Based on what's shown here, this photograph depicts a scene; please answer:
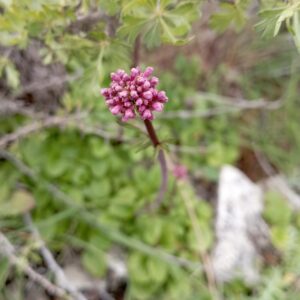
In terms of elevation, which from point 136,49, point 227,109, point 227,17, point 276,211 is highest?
point 227,17

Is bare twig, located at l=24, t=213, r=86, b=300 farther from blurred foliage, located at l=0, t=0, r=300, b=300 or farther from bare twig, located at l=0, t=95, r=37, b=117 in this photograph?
bare twig, located at l=0, t=95, r=37, b=117

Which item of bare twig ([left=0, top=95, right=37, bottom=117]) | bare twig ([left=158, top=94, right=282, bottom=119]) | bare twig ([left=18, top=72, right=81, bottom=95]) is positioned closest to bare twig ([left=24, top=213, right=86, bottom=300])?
bare twig ([left=0, top=95, right=37, bottom=117])

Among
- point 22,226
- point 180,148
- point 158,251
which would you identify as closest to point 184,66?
point 180,148

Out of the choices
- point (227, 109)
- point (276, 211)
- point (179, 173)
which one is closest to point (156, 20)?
point (179, 173)

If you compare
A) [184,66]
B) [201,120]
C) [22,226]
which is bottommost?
[22,226]

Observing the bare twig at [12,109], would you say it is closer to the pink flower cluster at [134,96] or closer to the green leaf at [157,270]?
the green leaf at [157,270]

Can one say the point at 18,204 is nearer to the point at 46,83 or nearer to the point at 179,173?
the point at 46,83

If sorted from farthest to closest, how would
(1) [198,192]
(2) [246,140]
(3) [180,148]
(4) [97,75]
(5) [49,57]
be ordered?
(2) [246,140], (1) [198,192], (3) [180,148], (5) [49,57], (4) [97,75]

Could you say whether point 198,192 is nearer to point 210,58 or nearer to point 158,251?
point 158,251
